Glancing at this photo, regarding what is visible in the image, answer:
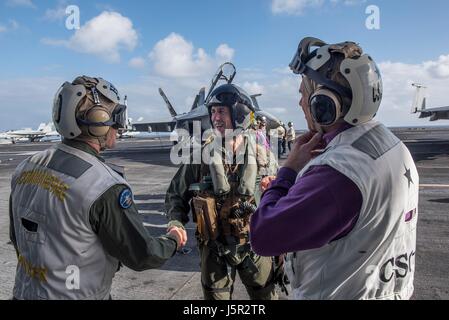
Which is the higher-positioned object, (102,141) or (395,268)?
(102,141)

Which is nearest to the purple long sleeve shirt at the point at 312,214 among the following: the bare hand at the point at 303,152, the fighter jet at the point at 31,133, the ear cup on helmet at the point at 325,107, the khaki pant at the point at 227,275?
the bare hand at the point at 303,152

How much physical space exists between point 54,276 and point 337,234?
147 centimetres

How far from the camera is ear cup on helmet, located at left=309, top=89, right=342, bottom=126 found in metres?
1.68

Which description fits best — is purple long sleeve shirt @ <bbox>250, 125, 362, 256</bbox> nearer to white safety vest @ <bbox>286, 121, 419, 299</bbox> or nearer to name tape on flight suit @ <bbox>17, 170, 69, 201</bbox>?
white safety vest @ <bbox>286, 121, 419, 299</bbox>

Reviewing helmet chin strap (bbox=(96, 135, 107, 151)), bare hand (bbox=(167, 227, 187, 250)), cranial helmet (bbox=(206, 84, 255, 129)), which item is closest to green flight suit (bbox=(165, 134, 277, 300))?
bare hand (bbox=(167, 227, 187, 250))

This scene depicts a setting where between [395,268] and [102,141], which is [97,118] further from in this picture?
[395,268]

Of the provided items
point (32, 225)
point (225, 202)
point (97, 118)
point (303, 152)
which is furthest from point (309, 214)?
point (225, 202)

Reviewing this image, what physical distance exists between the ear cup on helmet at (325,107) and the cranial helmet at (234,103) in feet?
5.42

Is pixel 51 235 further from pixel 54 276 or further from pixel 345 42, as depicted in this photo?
pixel 345 42

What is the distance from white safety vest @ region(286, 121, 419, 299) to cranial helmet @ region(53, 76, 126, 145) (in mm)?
1305

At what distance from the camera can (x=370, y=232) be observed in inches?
58.4

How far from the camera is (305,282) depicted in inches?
64.4

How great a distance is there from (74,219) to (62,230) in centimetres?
9
